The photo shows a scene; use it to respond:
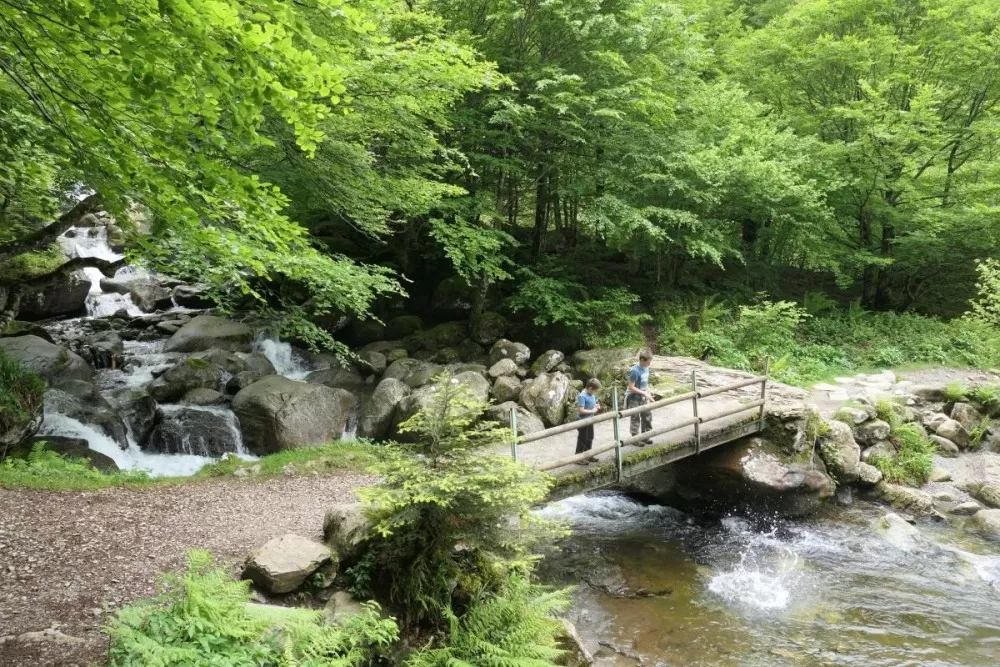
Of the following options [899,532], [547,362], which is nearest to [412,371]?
[547,362]

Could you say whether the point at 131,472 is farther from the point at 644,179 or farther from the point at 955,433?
the point at 955,433

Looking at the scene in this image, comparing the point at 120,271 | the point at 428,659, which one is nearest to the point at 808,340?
the point at 428,659

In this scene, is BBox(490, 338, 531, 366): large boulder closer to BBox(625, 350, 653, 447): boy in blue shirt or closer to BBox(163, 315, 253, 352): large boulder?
BBox(625, 350, 653, 447): boy in blue shirt

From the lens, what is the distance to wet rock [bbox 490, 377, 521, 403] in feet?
48.0

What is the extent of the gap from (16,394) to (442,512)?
30.3 ft

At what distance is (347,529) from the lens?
21.2ft

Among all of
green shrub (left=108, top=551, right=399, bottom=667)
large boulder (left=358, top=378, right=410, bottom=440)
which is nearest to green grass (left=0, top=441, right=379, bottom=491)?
large boulder (left=358, top=378, right=410, bottom=440)

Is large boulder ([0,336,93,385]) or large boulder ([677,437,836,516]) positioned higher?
large boulder ([0,336,93,385])

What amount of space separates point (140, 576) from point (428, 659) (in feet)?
10.6

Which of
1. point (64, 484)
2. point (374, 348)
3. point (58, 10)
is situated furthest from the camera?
point (374, 348)

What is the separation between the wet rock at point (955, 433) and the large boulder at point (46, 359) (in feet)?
62.8

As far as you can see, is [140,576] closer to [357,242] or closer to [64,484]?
[64,484]

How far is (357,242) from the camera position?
20.2 meters

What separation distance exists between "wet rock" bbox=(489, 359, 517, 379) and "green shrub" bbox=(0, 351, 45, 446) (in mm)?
9468
